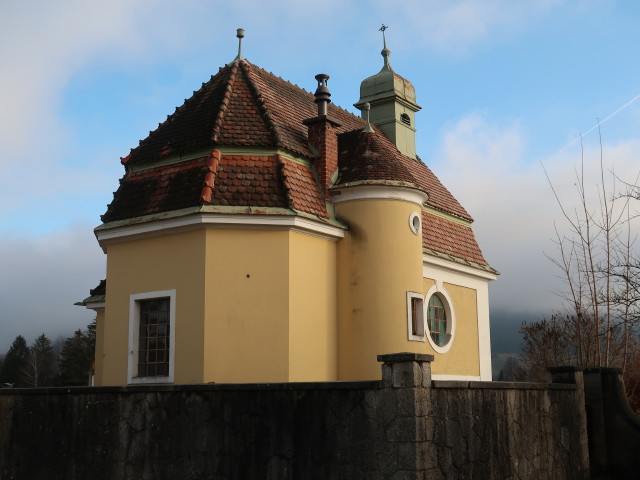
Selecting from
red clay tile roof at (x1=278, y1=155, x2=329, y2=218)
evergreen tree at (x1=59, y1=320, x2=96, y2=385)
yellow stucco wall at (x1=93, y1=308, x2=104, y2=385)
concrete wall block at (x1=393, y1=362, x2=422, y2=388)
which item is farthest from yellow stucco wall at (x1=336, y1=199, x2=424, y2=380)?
evergreen tree at (x1=59, y1=320, x2=96, y2=385)

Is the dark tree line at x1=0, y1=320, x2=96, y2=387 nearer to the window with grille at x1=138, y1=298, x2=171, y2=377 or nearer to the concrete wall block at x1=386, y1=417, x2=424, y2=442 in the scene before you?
the window with grille at x1=138, y1=298, x2=171, y2=377

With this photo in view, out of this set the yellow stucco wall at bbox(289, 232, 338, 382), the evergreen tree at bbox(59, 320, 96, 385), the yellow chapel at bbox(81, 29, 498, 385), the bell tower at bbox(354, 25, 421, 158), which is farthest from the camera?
the evergreen tree at bbox(59, 320, 96, 385)

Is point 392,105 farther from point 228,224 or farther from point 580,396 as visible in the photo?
point 580,396

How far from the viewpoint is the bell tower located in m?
23.8

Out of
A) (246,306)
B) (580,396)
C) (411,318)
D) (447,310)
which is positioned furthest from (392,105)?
(580,396)

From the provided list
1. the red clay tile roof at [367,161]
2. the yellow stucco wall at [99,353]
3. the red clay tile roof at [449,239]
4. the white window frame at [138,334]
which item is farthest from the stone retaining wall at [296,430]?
the red clay tile roof at [449,239]

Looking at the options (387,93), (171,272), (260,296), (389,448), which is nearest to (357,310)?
(260,296)

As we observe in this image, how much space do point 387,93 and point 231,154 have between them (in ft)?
32.5

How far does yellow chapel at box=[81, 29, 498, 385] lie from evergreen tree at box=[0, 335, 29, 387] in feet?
245

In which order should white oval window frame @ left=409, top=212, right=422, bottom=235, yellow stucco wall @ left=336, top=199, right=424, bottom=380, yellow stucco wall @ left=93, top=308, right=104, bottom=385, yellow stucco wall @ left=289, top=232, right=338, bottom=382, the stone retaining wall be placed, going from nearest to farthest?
the stone retaining wall
yellow stucco wall @ left=289, top=232, right=338, bottom=382
yellow stucco wall @ left=336, top=199, right=424, bottom=380
white oval window frame @ left=409, top=212, right=422, bottom=235
yellow stucco wall @ left=93, top=308, right=104, bottom=385

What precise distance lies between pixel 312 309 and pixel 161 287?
10.2 feet

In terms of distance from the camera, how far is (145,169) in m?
16.8

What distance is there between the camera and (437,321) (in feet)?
64.8

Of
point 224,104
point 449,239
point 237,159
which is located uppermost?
point 224,104
